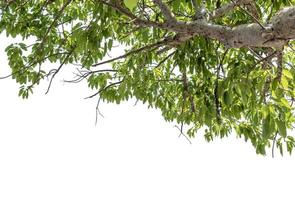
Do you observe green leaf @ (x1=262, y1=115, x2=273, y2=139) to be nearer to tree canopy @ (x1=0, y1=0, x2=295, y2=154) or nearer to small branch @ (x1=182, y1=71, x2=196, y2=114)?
tree canopy @ (x1=0, y1=0, x2=295, y2=154)

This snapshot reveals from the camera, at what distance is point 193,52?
11.3 feet

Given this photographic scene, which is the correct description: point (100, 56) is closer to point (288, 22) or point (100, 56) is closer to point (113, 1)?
point (113, 1)

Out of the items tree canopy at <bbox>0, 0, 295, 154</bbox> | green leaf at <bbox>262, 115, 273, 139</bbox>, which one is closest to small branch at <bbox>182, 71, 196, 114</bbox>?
tree canopy at <bbox>0, 0, 295, 154</bbox>

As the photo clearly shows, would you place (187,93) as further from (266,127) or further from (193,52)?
(266,127)

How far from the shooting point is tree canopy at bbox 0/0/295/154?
2.29m

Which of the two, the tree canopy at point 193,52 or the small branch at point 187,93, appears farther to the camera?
the small branch at point 187,93

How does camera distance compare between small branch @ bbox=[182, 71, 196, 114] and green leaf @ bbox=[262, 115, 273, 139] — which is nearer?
green leaf @ bbox=[262, 115, 273, 139]

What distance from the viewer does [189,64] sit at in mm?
3537

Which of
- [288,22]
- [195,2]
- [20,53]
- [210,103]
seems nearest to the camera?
[288,22]

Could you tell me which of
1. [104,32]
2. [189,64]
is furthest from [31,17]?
[189,64]

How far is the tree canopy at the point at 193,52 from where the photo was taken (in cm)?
229

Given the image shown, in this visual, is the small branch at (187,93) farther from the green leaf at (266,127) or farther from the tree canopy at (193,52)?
the green leaf at (266,127)

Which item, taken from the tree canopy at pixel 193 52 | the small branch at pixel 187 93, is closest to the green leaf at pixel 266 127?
the tree canopy at pixel 193 52

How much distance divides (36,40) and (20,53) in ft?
1.26
